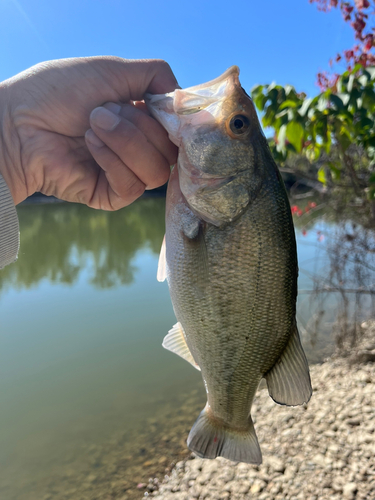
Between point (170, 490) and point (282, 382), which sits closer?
point (282, 382)

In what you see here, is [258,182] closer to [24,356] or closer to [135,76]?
[135,76]

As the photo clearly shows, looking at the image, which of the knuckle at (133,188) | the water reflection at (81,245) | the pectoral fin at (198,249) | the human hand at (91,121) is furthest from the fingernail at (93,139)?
the water reflection at (81,245)

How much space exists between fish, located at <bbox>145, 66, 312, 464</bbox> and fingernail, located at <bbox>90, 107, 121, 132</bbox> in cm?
21

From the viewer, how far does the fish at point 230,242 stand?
1.59 metres

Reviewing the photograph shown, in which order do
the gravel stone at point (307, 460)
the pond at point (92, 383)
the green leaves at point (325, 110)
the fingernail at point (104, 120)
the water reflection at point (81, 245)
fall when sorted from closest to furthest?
the fingernail at point (104, 120) → the green leaves at point (325, 110) → the gravel stone at point (307, 460) → the pond at point (92, 383) → the water reflection at point (81, 245)

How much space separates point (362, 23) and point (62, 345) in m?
7.58

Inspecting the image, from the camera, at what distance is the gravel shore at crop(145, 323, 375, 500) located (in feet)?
11.1

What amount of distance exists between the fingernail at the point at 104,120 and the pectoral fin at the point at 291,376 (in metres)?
1.27

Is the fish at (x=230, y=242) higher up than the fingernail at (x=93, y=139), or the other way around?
the fingernail at (x=93, y=139)

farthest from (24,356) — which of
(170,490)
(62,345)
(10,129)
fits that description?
(10,129)

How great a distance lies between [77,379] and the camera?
6.77 m

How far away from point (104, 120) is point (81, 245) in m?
17.2

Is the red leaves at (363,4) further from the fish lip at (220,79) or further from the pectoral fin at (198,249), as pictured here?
the pectoral fin at (198,249)

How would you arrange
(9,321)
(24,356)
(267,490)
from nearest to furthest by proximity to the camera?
1. (267,490)
2. (24,356)
3. (9,321)
